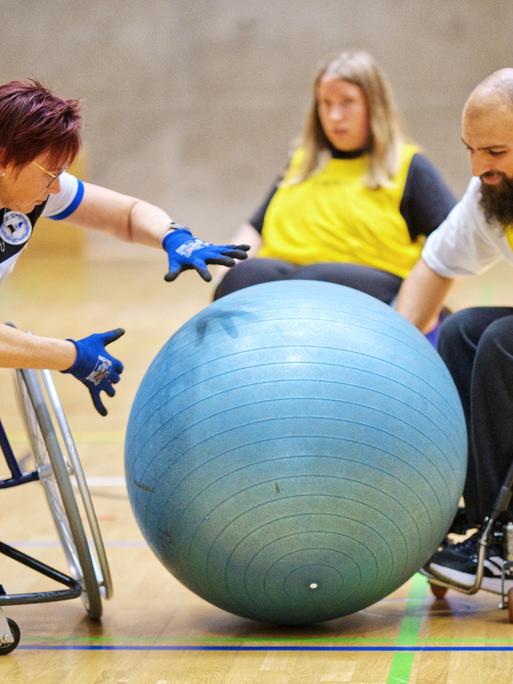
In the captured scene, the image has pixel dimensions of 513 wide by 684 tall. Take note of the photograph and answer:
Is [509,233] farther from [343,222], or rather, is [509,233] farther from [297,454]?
[343,222]

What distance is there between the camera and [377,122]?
4.46 meters

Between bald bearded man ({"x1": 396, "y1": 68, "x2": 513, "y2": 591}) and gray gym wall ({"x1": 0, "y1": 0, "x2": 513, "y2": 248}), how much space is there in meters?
7.81

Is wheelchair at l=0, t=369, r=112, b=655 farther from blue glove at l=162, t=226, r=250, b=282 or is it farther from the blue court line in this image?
blue glove at l=162, t=226, r=250, b=282

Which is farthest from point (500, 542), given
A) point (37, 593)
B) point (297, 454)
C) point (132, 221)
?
point (132, 221)

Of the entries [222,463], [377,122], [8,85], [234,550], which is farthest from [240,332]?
[377,122]

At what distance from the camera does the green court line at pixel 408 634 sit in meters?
2.54

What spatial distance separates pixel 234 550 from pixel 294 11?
895 cm

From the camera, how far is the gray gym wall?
10.7 m

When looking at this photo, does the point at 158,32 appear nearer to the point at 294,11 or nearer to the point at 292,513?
the point at 294,11

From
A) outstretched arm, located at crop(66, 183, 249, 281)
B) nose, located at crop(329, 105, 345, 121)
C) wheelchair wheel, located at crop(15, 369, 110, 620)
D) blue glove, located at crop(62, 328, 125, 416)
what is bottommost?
wheelchair wheel, located at crop(15, 369, 110, 620)

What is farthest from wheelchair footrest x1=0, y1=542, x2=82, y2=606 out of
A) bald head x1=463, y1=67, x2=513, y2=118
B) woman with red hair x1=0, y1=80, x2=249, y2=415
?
bald head x1=463, y1=67, x2=513, y2=118

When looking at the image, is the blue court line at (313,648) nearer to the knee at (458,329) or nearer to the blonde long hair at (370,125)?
the knee at (458,329)

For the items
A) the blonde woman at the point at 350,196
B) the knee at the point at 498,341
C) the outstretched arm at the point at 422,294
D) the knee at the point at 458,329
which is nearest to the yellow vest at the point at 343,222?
the blonde woman at the point at 350,196

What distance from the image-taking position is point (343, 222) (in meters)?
4.40
